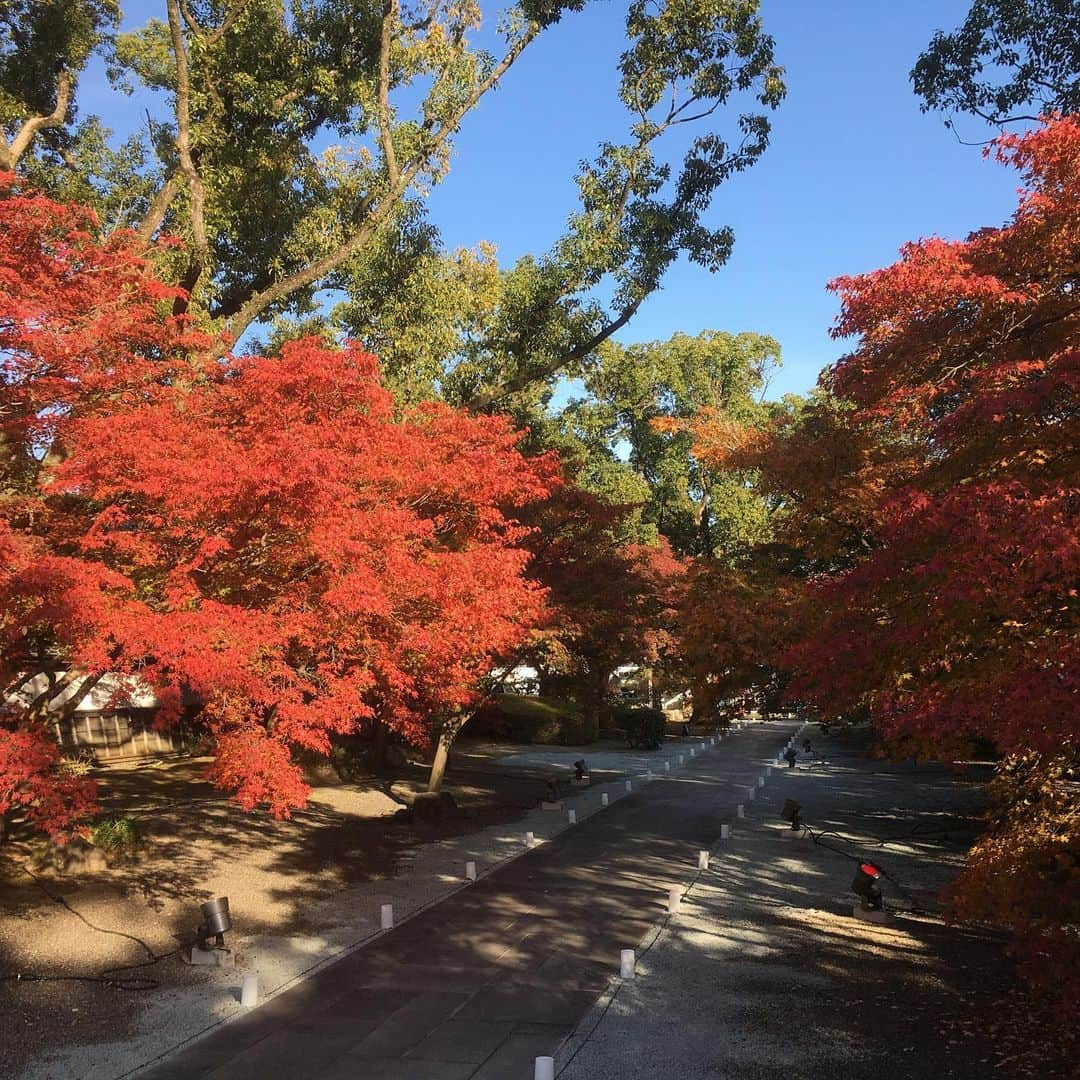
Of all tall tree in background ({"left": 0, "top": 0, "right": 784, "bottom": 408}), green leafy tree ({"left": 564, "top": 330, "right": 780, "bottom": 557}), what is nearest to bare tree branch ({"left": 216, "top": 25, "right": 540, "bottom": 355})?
tall tree in background ({"left": 0, "top": 0, "right": 784, "bottom": 408})

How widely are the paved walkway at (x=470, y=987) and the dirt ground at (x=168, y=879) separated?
1.42m

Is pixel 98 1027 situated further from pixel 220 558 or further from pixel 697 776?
pixel 697 776

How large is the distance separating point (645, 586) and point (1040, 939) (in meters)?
13.3

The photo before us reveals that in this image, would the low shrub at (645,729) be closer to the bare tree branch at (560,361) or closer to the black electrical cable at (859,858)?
the black electrical cable at (859,858)

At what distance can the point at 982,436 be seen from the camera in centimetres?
706

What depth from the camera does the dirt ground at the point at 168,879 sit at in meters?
7.98

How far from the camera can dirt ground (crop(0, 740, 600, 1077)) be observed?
798 cm

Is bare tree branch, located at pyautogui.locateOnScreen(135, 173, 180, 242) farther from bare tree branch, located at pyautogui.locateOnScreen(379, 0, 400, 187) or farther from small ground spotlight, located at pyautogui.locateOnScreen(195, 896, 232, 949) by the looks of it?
small ground spotlight, located at pyautogui.locateOnScreen(195, 896, 232, 949)

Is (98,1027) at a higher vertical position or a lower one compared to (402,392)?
lower

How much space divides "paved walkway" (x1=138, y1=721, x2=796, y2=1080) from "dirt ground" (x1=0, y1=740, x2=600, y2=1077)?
1.42 meters

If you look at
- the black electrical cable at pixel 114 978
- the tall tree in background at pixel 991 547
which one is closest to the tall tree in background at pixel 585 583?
the tall tree in background at pixel 991 547

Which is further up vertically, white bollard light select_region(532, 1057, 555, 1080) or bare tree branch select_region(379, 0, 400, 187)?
bare tree branch select_region(379, 0, 400, 187)

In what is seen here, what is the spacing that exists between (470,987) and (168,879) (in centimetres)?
609

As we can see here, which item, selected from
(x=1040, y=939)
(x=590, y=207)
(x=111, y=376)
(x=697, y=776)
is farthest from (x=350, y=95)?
(x=697, y=776)
